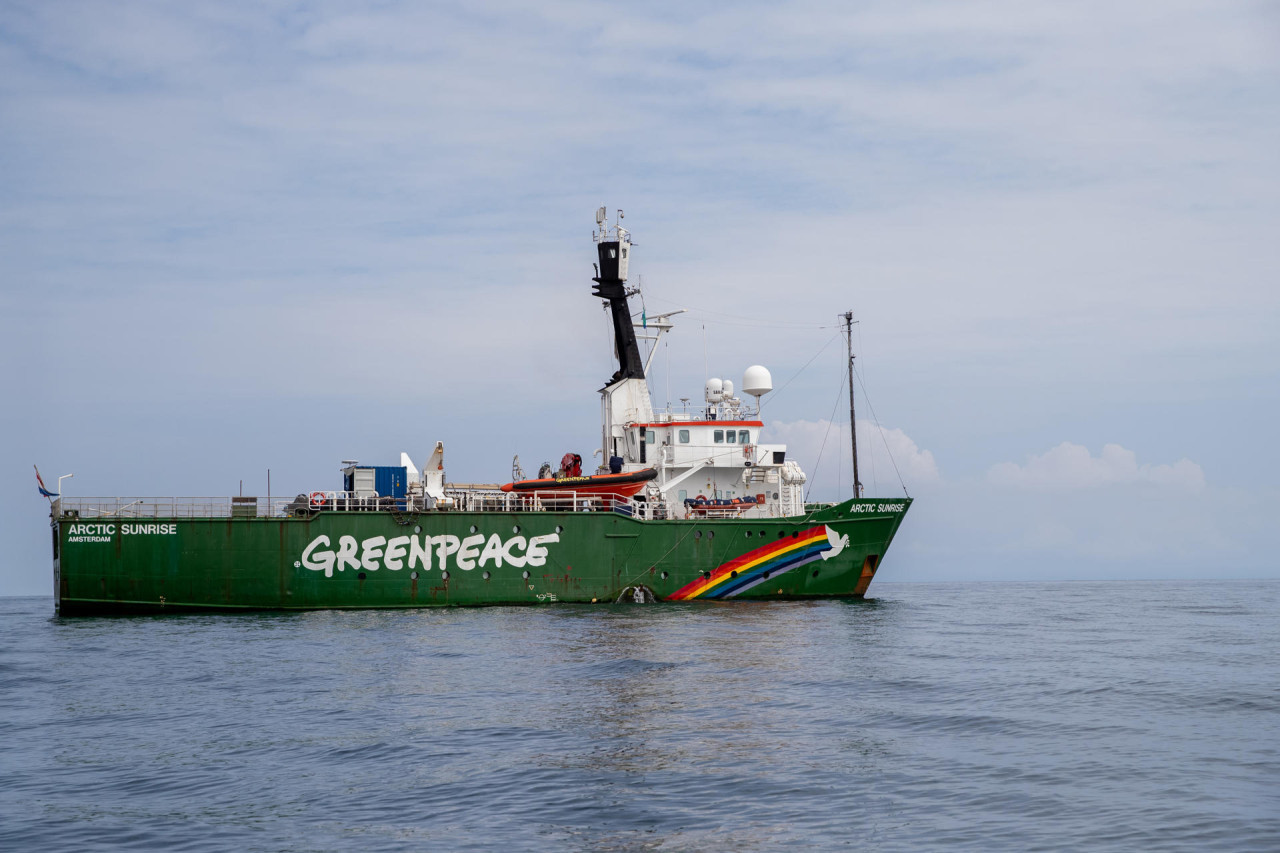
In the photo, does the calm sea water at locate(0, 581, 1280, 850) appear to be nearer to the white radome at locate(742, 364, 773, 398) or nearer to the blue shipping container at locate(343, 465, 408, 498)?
the blue shipping container at locate(343, 465, 408, 498)

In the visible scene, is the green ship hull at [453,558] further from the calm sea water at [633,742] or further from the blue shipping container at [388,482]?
the calm sea water at [633,742]

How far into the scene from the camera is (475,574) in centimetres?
3859

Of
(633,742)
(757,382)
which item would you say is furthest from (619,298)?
(633,742)

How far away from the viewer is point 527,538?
39062mm

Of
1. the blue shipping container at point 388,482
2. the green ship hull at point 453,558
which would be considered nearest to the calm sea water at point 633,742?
the green ship hull at point 453,558

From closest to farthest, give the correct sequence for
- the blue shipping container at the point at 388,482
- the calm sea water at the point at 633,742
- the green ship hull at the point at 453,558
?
the calm sea water at the point at 633,742 < the green ship hull at the point at 453,558 < the blue shipping container at the point at 388,482

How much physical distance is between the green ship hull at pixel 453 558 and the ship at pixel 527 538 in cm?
5

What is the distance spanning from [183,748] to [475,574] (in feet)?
71.8

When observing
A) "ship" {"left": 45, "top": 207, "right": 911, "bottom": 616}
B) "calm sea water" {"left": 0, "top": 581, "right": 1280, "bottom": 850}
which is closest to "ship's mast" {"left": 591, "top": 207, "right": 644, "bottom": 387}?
"ship" {"left": 45, "top": 207, "right": 911, "bottom": 616}

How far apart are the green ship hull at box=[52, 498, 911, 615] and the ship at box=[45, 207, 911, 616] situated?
2.1 inches

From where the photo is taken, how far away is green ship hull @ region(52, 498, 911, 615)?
3628cm

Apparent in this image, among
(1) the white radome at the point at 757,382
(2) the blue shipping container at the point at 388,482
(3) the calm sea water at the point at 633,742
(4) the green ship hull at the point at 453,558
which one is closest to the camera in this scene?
(3) the calm sea water at the point at 633,742

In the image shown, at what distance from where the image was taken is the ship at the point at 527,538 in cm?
3641

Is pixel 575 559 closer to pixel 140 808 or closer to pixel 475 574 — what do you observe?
pixel 475 574
